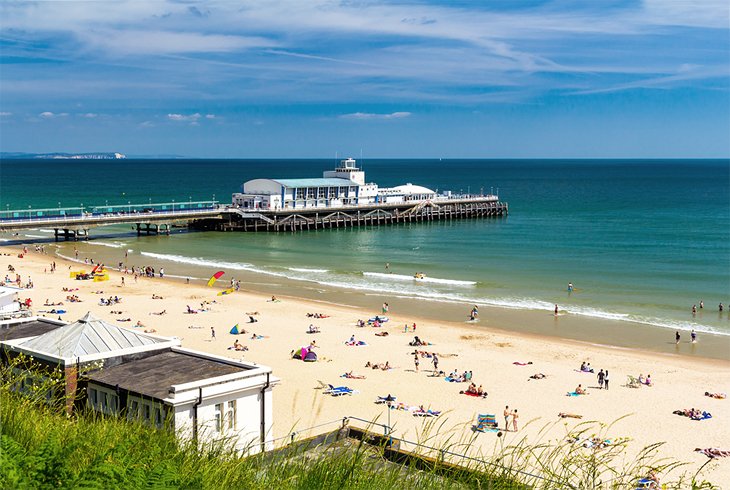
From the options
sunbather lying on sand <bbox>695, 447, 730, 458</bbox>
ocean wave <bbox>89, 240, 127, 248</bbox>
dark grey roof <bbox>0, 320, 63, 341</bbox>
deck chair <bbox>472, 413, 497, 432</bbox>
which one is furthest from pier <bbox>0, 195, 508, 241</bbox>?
sunbather lying on sand <bbox>695, 447, 730, 458</bbox>

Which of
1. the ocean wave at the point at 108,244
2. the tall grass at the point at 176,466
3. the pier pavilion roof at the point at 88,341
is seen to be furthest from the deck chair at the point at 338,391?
the ocean wave at the point at 108,244

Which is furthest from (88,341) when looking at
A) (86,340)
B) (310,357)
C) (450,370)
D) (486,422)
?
(450,370)

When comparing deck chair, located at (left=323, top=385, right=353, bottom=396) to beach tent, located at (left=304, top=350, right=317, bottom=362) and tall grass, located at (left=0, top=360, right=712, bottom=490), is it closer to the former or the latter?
beach tent, located at (left=304, top=350, right=317, bottom=362)

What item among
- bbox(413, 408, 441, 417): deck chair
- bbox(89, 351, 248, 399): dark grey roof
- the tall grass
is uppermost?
the tall grass

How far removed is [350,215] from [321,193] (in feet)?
13.8

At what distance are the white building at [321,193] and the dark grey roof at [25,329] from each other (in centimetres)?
6197

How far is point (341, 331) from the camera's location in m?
35.3

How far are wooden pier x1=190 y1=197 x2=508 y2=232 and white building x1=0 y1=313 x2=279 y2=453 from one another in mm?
63584

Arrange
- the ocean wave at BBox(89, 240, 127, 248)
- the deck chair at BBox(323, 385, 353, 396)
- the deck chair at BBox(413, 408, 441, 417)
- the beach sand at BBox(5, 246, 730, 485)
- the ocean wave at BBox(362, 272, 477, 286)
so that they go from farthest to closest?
the ocean wave at BBox(89, 240, 127, 248) → the ocean wave at BBox(362, 272, 477, 286) → the deck chair at BBox(323, 385, 353, 396) → the deck chair at BBox(413, 408, 441, 417) → the beach sand at BBox(5, 246, 730, 485)

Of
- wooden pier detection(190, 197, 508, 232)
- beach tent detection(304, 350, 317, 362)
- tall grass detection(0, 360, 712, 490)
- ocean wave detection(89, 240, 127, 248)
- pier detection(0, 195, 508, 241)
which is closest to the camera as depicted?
tall grass detection(0, 360, 712, 490)

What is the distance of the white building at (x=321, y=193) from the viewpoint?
84.6 meters

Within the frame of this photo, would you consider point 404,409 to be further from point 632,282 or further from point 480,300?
point 632,282

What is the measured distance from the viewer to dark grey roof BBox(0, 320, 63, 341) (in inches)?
804

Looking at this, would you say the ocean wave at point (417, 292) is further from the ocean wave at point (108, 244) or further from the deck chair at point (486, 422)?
the deck chair at point (486, 422)
